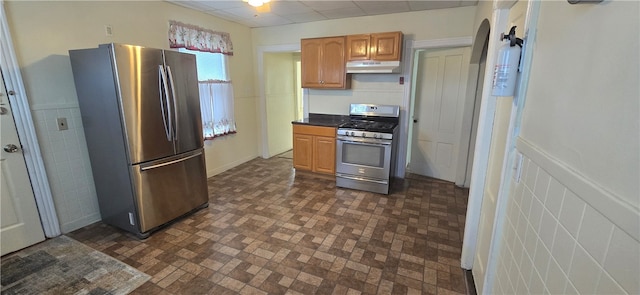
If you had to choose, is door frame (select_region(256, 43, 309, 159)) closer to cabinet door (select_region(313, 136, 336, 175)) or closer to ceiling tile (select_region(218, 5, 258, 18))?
ceiling tile (select_region(218, 5, 258, 18))

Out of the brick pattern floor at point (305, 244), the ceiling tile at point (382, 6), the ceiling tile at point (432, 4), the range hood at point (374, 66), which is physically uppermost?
the ceiling tile at point (382, 6)

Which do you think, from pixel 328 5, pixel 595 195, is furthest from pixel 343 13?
pixel 595 195

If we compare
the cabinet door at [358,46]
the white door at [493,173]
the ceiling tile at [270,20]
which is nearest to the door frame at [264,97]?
the ceiling tile at [270,20]

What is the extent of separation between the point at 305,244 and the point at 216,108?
2.62m

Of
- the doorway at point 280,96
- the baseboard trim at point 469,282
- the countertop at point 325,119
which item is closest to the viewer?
the baseboard trim at point 469,282

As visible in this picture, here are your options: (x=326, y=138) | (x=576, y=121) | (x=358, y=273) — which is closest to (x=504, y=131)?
(x=576, y=121)

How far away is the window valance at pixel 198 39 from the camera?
3373 millimetres

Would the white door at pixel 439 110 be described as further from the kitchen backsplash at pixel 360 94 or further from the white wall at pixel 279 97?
the white wall at pixel 279 97

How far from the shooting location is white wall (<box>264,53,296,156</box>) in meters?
5.02

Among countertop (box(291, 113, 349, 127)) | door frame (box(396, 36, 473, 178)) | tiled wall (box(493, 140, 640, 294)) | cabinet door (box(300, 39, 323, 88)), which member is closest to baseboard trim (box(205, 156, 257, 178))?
countertop (box(291, 113, 349, 127))

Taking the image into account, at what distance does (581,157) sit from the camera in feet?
2.59

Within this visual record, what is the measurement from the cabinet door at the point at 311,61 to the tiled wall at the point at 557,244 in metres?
3.21

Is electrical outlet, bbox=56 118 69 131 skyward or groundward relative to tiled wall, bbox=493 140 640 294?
skyward

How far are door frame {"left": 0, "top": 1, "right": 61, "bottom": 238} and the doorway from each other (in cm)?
309
